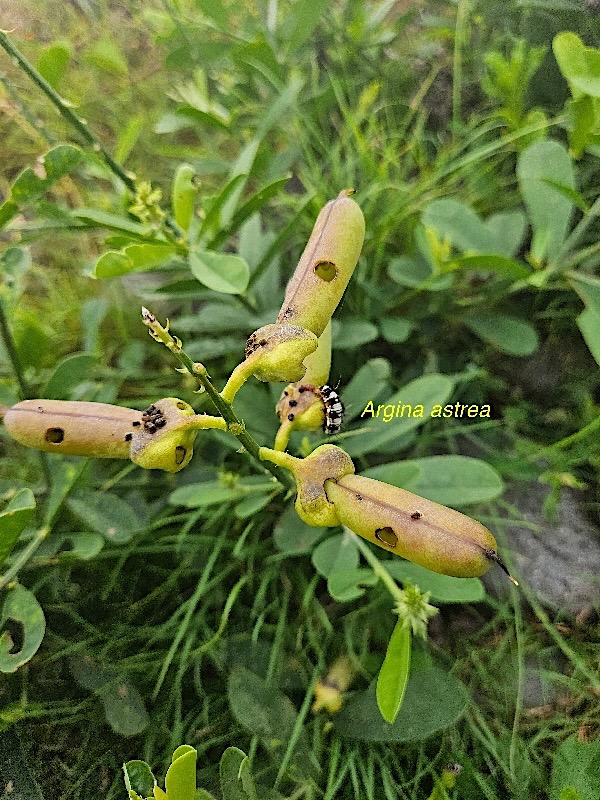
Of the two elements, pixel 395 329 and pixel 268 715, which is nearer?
pixel 268 715

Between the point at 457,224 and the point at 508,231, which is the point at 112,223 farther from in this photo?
the point at 508,231

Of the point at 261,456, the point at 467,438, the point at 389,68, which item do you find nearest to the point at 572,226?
the point at 467,438

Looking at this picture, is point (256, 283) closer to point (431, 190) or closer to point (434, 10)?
point (431, 190)

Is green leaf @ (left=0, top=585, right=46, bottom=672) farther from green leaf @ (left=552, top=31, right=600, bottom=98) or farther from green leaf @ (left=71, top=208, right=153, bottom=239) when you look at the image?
green leaf @ (left=552, top=31, right=600, bottom=98)

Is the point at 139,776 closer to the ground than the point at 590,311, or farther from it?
closer to the ground

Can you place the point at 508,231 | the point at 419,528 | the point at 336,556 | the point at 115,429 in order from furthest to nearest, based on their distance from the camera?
the point at 508,231, the point at 336,556, the point at 115,429, the point at 419,528

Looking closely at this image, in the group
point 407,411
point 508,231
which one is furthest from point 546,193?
point 407,411
